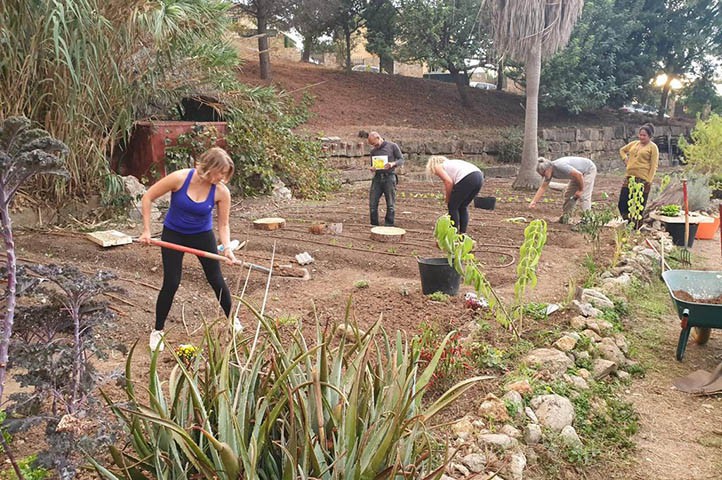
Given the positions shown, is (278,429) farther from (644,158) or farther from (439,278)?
(644,158)

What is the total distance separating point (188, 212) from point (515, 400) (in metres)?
2.29

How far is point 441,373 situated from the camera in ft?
10.5

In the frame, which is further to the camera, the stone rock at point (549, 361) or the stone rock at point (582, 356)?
the stone rock at point (582, 356)

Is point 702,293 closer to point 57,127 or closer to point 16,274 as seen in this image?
point 16,274

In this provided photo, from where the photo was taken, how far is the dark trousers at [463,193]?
6566 mm

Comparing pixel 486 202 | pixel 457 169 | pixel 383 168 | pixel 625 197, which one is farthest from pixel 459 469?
pixel 486 202

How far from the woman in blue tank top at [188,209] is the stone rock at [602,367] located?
2295 mm

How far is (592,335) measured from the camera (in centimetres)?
407

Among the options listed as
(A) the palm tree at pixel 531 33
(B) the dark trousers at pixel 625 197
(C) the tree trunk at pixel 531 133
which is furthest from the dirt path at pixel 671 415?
(A) the palm tree at pixel 531 33

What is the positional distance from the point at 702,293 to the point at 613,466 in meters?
2.38

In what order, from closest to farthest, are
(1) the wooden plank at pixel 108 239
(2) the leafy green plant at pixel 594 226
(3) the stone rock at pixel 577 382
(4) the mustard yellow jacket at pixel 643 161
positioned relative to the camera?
(3) the stone rock at pixel 577 382
(1) the wooden plank at pixel 108 239
(2) the leafy green plant at pixel 594 226
(4) the mustard yellow jacket at pixel 643 161

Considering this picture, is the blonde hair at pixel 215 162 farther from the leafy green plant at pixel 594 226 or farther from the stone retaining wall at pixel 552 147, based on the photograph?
the stone retaining wall at pixel 552 147

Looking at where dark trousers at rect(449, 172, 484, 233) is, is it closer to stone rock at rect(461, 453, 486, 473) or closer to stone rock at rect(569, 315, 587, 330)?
stone rock at rect(569, 315, 587, 330)

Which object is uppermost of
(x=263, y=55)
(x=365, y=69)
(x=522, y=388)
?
(x=365, y=69)
